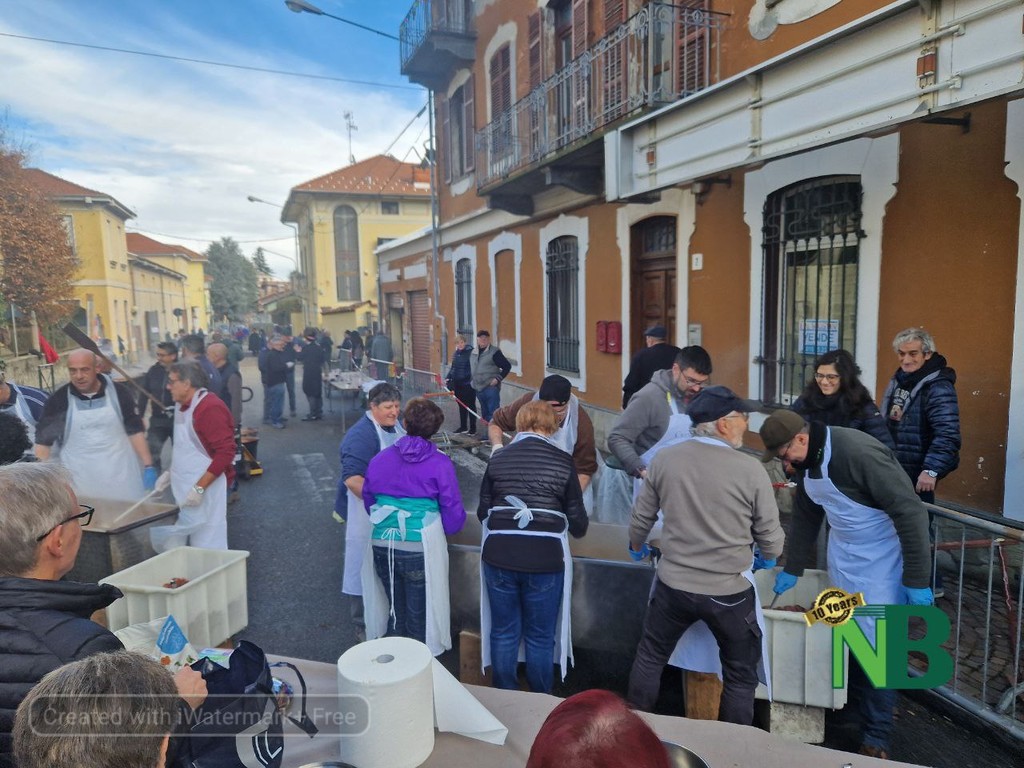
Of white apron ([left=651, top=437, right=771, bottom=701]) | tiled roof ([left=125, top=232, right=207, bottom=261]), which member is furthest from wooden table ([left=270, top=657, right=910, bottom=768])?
tiled roof ([left=125, top=232, right=207, bottom=261])

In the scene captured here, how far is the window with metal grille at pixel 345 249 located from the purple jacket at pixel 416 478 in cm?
3581

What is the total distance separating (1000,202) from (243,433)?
8.72 m

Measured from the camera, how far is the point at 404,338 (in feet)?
70.1

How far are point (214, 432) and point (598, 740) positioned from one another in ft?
14.0

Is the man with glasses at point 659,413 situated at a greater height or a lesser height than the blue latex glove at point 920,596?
greater

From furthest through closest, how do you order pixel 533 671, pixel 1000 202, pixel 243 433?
pixel 243 433
pixel 1000 202
pixel 533 671

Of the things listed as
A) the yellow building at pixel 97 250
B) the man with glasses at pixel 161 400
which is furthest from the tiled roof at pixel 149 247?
the man with glasses at pixel 161 400

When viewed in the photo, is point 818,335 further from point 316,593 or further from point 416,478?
point 316,593

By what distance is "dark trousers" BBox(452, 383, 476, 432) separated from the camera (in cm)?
1102

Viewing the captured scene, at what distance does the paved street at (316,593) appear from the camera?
10.6 ft

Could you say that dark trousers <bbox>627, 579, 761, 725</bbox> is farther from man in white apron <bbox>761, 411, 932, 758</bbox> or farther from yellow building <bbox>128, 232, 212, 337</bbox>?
yellow building <bbox>128, 232, 212, 337</bbox>

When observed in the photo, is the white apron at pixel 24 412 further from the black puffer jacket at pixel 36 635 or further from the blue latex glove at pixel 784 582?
the blue latex glove at pixel 784 582

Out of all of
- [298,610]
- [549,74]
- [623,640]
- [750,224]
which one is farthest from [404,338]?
[623,640]

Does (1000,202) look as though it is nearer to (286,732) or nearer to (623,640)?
(623,640)
